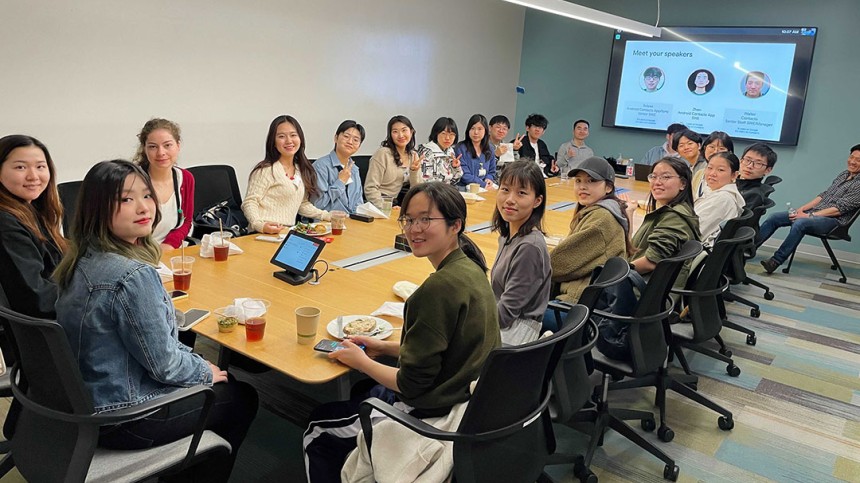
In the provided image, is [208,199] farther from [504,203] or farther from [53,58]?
[504,203]

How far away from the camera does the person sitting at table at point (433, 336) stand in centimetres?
171

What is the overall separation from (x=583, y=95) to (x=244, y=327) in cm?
723

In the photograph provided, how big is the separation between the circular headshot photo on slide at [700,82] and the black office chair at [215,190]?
18.9 feet

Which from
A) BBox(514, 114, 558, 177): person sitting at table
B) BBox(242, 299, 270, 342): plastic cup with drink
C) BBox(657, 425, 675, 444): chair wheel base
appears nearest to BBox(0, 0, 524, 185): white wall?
BBox(514, 114, 558, 177): person sitting at table

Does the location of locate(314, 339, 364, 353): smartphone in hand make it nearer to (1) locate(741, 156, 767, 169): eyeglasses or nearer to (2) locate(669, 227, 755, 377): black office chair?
(2) locate(669, 227, 755, 377): black office chair

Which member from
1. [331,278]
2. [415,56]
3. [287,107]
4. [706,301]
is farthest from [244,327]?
[415,56]

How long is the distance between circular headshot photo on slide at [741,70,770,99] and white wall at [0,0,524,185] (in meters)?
3.18

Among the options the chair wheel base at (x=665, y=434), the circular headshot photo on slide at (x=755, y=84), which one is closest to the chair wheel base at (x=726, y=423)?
the chair wheel base at (x=665, y=434)

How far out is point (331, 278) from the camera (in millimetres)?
2830

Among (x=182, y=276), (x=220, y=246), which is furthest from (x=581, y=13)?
(x=182, y=276)

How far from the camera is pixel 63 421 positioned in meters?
1.63

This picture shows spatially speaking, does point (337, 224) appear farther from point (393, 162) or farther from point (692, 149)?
point (692, 149)

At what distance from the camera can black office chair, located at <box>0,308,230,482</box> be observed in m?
1.55

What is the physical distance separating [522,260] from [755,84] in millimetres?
6162
